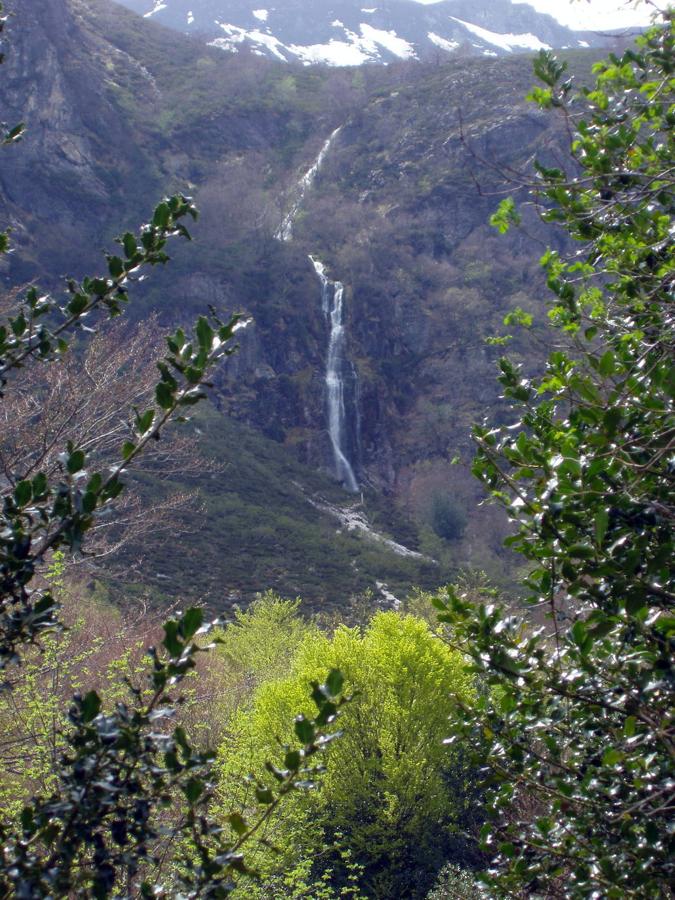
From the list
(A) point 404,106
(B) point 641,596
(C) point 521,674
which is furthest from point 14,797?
(A) point 404,106

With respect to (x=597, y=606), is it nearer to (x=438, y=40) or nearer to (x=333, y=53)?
(x=333, y=53)

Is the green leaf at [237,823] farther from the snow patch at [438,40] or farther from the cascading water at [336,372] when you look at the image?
the snow patch at [438,40]

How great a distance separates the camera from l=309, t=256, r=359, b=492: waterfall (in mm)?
53219

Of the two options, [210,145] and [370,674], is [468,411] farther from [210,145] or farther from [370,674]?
[370,674]

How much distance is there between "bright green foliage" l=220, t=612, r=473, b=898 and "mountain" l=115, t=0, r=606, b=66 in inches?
4868

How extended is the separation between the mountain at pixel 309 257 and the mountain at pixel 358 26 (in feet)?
181

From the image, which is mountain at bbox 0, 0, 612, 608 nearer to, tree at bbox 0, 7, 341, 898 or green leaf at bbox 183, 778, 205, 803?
tree at bbox 0, 7, 341, 898

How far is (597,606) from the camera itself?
8.63 ft

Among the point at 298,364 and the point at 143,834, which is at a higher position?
the point at 298,364

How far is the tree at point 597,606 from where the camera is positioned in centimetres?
241

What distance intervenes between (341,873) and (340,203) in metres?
61.7

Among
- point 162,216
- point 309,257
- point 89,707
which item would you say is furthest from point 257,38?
point 89,707

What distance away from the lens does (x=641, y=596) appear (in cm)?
227

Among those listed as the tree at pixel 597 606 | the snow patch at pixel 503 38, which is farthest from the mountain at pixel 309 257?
the snow patch at pixel 503 38
